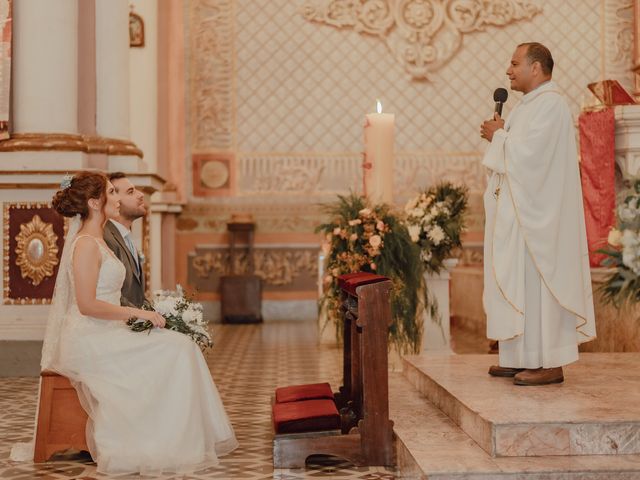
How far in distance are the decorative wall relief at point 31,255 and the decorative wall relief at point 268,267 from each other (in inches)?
224

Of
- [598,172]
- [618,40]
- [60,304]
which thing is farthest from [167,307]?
[618,40]

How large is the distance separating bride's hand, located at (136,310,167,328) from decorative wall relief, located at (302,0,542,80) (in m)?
9.19

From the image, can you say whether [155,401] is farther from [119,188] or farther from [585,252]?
[585,252]

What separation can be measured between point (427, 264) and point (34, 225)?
121 inches

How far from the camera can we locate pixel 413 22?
13.3 m

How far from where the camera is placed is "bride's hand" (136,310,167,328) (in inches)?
184

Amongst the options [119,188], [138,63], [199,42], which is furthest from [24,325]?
[199,42]

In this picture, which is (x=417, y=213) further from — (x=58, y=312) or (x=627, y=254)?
(x=627, y=254)

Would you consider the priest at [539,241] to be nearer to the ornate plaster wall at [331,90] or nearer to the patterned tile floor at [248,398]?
the patterned tile floor at [248,398]

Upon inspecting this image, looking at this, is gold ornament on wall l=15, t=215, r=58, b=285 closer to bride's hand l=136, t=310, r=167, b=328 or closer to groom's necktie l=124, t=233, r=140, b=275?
groom's necktie l=124, t=233, r=140, b=275

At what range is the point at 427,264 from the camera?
7.61 meters

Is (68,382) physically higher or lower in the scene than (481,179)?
lower

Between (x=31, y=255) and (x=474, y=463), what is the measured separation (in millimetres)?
4515

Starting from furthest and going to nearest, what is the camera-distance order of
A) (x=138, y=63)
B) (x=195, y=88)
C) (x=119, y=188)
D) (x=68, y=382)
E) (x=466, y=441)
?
1. (x=195, y=88)
2. (x=138, y=63)
3. (x=119, y=188)
4. (x=68, y=382)
5. (x=466, y=441)
